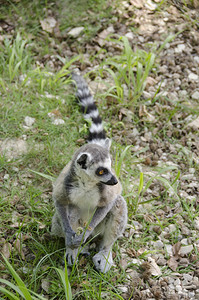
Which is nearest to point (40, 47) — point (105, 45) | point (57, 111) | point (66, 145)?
point (105, 45)

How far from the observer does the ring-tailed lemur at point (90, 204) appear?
11.3 feet

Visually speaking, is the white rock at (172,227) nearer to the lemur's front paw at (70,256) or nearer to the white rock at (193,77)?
the lemur's front paw at (70,256)

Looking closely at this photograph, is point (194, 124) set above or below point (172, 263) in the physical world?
above

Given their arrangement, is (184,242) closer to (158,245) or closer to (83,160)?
(158,245)

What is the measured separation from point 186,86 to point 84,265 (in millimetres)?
3498

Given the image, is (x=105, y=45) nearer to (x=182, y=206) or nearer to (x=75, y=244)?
(x=182, y=206)

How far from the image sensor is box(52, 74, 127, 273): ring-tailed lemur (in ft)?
11.3

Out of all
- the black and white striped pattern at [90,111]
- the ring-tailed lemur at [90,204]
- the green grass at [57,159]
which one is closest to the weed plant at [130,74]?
the green grass at [57,159]

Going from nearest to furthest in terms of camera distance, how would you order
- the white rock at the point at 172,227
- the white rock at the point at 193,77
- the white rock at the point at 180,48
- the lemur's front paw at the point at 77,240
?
the lemur's front paw at the point at 77,240
the white rock at the point at 172,227
the white rock at the point at 193,77
the white rock at the point at 180,48

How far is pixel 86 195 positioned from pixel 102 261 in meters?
0.75

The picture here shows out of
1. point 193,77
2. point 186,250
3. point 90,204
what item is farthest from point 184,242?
Answer: point 193,77

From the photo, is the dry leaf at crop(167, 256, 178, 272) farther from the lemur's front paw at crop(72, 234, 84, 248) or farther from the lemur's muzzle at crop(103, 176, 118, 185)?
the lemur's muzzle at crop(103, 176, 118, 185)

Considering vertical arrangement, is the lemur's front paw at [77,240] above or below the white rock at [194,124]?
above

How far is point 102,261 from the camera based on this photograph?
3809 millimetres
